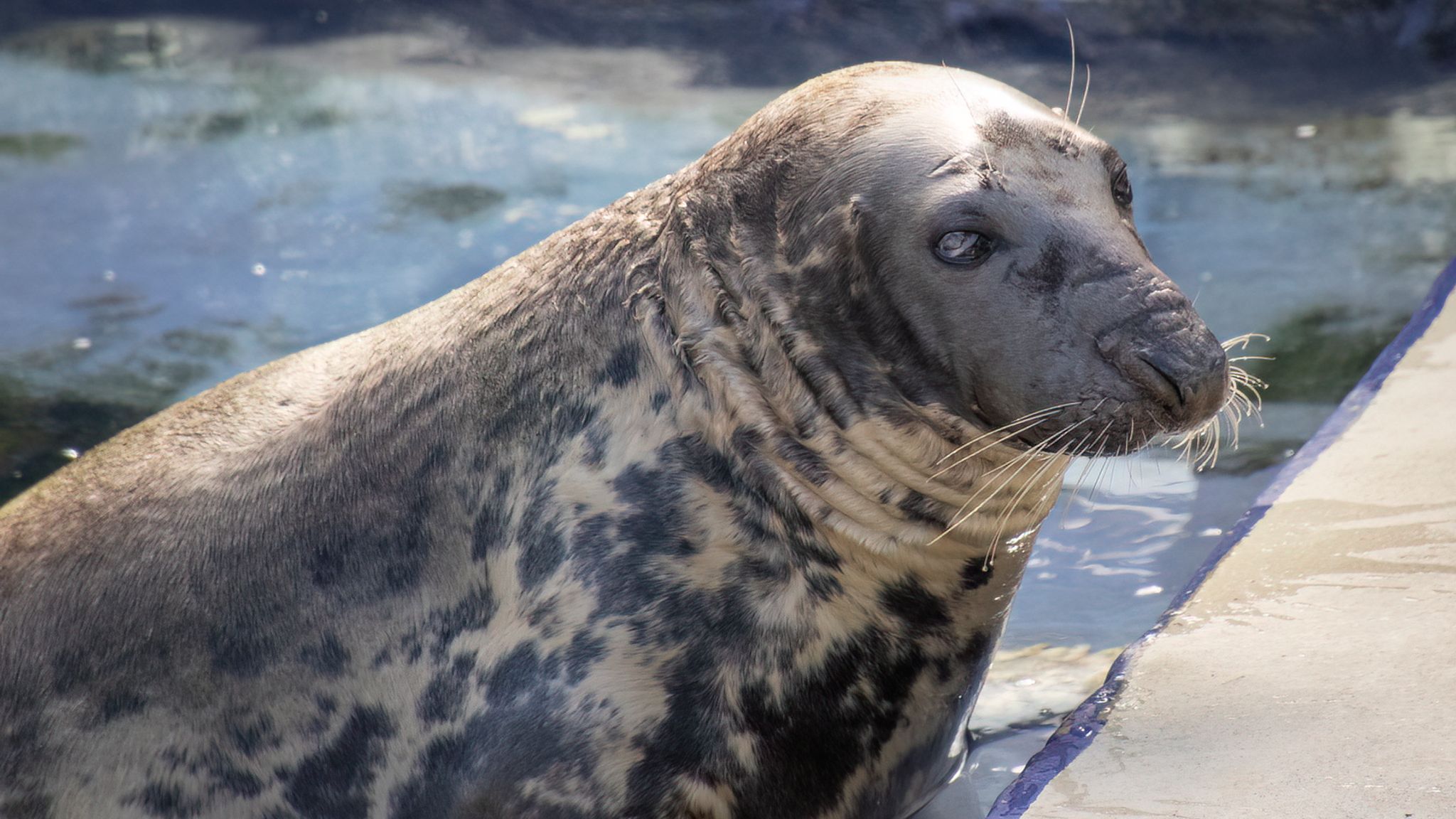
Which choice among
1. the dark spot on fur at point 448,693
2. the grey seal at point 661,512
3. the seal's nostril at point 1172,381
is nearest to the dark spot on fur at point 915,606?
the grey seal at point 661,512

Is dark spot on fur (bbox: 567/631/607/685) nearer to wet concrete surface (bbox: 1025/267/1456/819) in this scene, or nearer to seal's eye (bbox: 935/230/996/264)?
wet concrete surface (bbox: 1025/267/1456/819)

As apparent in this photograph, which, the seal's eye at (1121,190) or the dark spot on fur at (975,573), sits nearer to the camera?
the seal's eye at (1121,190)

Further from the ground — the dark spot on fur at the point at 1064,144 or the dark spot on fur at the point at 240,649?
the dark spot on fur at the point at 1064,144

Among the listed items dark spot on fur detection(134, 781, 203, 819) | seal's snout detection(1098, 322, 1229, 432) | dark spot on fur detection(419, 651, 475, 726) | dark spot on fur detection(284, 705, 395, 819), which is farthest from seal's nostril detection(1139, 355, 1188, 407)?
dark spot on fur detection(134, 781, 203, 819)

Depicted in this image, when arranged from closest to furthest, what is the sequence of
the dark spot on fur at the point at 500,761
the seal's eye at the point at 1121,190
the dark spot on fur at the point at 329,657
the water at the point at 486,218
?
the dark spot on fur at the point at 500,761 → the seal's eye at the point at 1121,190 → the dark spot on fur at the point at 329,657 → the water at the point at 486,218

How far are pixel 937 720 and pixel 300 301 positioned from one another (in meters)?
4.80

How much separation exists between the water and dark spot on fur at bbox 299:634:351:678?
4.07ft

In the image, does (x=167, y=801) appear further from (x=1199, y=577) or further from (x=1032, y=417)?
(x=1199, y=577)

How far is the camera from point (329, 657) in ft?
9.41

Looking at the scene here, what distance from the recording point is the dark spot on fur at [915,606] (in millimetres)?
2791

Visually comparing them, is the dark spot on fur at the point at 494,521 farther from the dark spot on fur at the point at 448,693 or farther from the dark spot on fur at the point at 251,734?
the dark spot on fur at the point at 251,734

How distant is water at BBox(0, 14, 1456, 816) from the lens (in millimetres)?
4480

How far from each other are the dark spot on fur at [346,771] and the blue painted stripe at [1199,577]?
1141 mm

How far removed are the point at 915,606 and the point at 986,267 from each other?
655 mm
